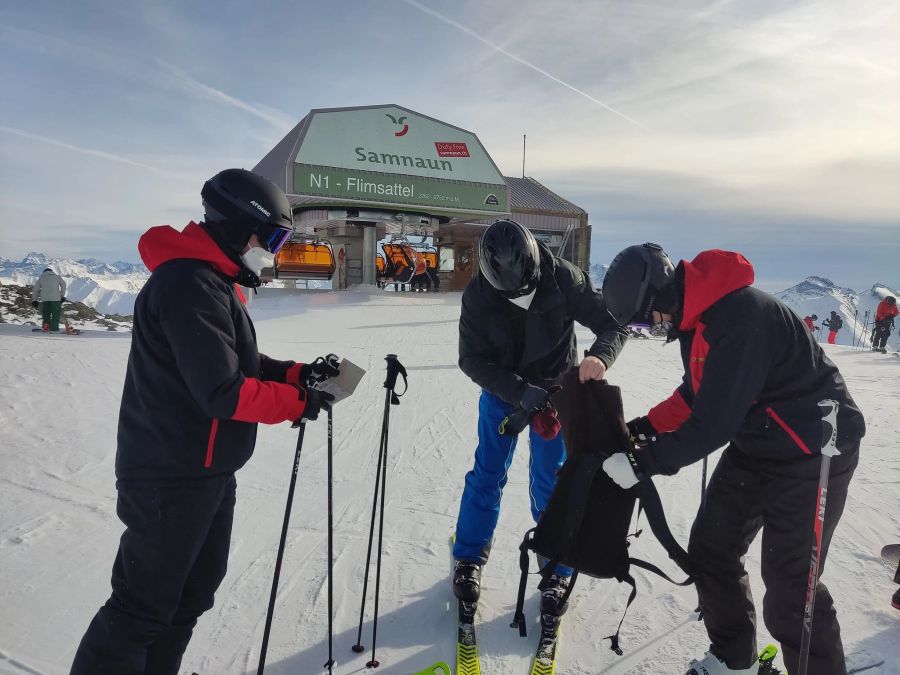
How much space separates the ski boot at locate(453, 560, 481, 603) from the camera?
3084 mm

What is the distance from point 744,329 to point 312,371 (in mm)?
1798

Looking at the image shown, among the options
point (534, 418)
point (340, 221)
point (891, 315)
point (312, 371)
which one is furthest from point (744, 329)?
point (340, 221)

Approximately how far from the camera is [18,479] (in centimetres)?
472

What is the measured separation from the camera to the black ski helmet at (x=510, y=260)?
3023 mm

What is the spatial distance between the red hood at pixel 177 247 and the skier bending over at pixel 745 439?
5.35 ft

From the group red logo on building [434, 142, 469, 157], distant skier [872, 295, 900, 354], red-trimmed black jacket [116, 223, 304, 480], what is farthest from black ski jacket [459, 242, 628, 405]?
red logo on building [434, 142, 469, 157]

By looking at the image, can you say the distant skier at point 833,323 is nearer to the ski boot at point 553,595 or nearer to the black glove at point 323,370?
the ski boot at point 553,595

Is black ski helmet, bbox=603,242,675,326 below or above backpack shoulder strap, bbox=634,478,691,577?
above

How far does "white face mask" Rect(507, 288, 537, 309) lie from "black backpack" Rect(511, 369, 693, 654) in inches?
31.8

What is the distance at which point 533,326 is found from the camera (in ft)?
10.6

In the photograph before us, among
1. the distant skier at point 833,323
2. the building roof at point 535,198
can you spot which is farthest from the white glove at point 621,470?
the building roof at point 535,198

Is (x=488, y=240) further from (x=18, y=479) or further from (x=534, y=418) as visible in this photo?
(x=18, y=479)

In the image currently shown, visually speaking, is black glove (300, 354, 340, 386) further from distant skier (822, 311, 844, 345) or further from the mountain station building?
distant skier (822, 311, 844, 345)

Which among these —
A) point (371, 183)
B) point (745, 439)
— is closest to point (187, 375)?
point (745, 439)
